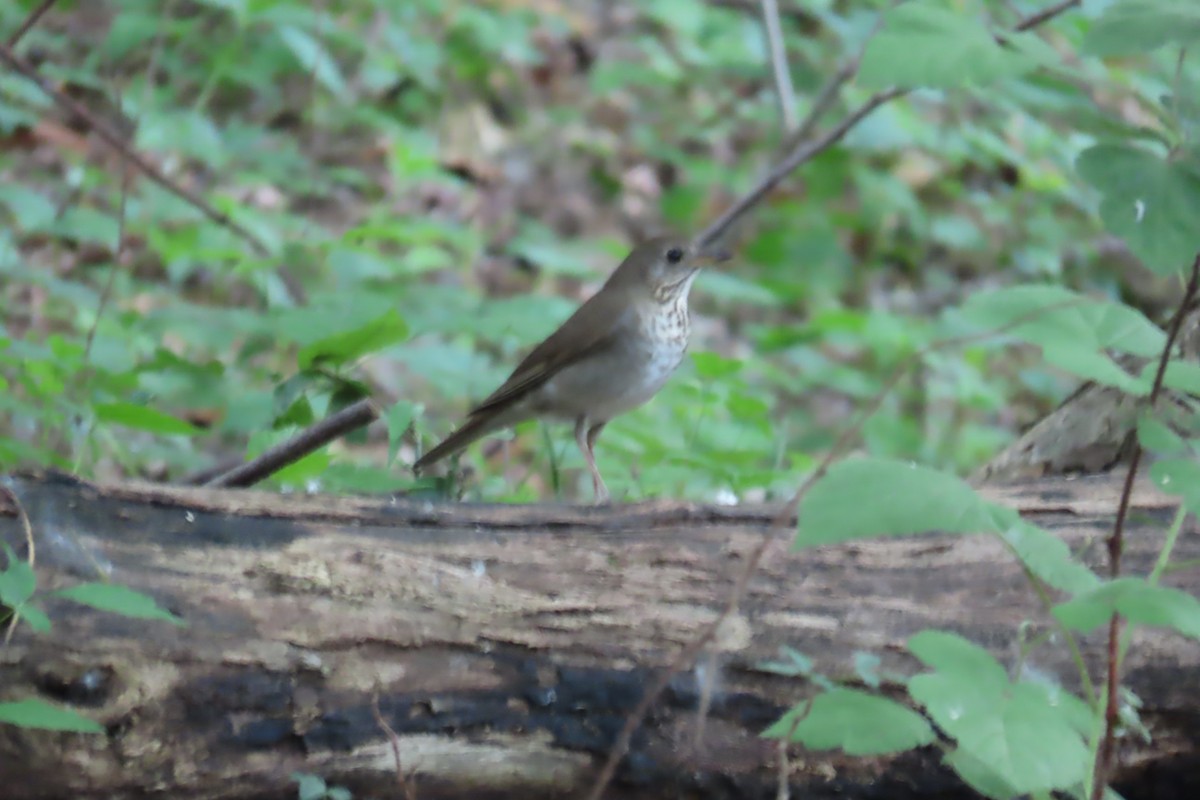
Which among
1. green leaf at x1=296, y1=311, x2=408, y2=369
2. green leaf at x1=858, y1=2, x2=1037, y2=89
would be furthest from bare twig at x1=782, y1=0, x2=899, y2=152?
green leaf at x1=858, y1=2, x2=1037, y2=89

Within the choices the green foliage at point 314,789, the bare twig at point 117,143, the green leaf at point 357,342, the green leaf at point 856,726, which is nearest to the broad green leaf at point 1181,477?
the green leaf at point 856,726

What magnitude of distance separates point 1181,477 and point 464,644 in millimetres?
1235

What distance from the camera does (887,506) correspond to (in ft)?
4.72

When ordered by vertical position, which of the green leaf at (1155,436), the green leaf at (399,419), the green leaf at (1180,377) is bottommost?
the green leaf at (399,419)

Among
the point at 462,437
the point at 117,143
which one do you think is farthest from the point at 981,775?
the point at 117,143

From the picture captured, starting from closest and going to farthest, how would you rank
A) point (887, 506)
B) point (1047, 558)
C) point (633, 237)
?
point (887, 506), point (1047, 558), point (633, 237)

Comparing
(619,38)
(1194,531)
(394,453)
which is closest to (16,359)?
(394,453)

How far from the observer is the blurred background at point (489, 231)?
3877mm

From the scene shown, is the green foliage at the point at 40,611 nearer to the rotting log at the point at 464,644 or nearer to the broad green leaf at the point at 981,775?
the rotting log at the point at 464,644

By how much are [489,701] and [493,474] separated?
8.59ft

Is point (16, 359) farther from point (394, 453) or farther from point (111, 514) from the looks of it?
point (111, 514)

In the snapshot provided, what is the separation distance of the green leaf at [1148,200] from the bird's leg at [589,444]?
78.3 inches

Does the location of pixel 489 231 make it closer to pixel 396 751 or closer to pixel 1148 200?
pixel 396 751

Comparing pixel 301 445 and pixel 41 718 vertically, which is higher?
pixel 41 718
